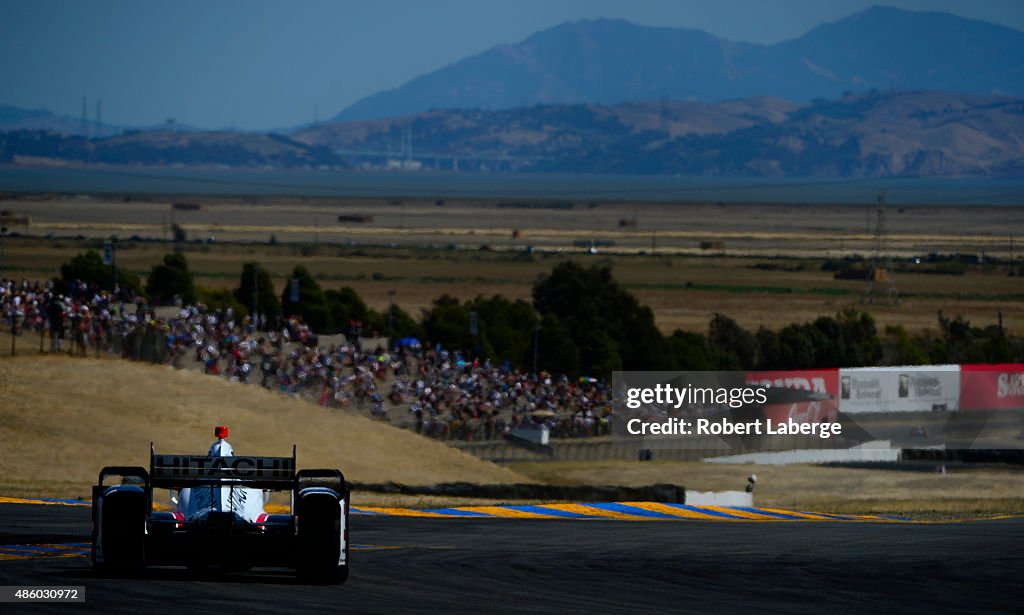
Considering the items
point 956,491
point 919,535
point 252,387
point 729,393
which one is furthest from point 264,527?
point 729,393

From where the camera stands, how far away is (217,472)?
11.3 m

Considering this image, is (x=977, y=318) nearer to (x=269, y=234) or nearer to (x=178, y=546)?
(x=178, y=546)

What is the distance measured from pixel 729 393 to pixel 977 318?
49.3m

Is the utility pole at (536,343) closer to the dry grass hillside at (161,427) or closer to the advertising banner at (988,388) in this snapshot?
the advertising banner at (988,388)

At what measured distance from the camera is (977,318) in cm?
Result: 8394

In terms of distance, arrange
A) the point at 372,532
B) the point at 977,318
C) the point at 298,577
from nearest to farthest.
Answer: the point at 298,577
the point at 372,532
the point at 977,318

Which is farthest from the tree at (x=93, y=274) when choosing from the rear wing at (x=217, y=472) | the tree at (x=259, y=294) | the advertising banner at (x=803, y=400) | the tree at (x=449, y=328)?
the rear wing at (x=217, y=472)

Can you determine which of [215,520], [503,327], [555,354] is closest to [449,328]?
[503,327]

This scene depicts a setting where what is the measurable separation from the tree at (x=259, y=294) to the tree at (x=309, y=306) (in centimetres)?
51

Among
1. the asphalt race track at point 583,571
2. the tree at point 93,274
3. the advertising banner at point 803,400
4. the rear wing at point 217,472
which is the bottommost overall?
the advertising banner at point 803,400

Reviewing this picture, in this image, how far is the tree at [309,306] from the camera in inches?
2143

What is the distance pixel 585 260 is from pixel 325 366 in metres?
84.4

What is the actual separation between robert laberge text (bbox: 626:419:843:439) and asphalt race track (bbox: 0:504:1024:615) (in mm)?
19259

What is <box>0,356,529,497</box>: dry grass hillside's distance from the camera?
26078mm
